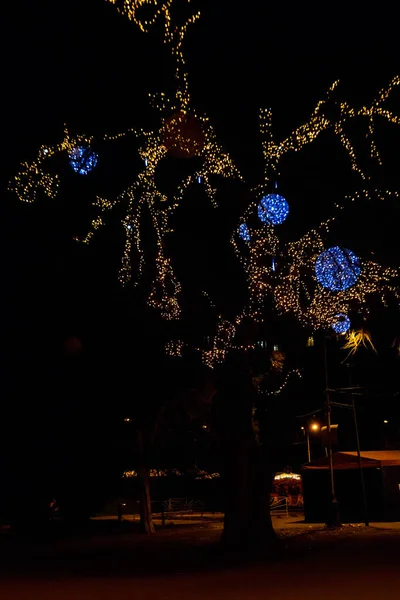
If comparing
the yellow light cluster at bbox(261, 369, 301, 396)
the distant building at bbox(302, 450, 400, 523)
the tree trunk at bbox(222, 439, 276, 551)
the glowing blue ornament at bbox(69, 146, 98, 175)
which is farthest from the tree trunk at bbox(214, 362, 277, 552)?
the distant building at bbox(302, 450, 400, 523)

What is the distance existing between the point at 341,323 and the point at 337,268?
273 cm

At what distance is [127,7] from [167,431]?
74.1 ft

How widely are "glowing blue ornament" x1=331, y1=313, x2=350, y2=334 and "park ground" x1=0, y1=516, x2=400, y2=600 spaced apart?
493 cm

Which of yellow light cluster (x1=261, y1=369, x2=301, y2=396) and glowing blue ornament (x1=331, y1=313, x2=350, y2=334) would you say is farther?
yellow light cluster (x1=261, y1=369, x2=301, y2=396)

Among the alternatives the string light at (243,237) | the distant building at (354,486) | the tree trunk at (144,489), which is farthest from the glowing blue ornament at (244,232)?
the distant building at (354,486)

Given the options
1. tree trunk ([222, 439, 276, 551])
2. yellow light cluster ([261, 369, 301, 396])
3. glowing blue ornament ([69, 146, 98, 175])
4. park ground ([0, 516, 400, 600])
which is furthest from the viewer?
yellow light cluster ([261, 369, 301, 396])

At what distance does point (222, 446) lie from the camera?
67.1ft

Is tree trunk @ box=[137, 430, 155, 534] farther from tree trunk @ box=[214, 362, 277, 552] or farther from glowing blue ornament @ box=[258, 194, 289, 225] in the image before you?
glowing blue ornament @ box=[258, 194, 289, 225]

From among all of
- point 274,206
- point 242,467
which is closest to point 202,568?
point 242,467

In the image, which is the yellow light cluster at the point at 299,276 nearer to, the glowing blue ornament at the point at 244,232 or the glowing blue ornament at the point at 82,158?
the glowing blue ornament at the point at 244,232

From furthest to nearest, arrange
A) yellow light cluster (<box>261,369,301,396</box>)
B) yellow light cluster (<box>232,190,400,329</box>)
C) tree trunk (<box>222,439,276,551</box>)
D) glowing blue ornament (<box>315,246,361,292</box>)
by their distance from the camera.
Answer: yellow light cluster (<box>261,369,301,396</box>)
tree trunk (<box>222,439,276,551</box>)
yellow light cluster (<box>232,190,400,329</box>)
glowing blue ornament (<box>315,246,361,292</box>)

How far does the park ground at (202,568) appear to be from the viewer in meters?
12.1

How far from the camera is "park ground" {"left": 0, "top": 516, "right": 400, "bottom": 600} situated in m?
12.1

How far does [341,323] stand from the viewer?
59.8ft
